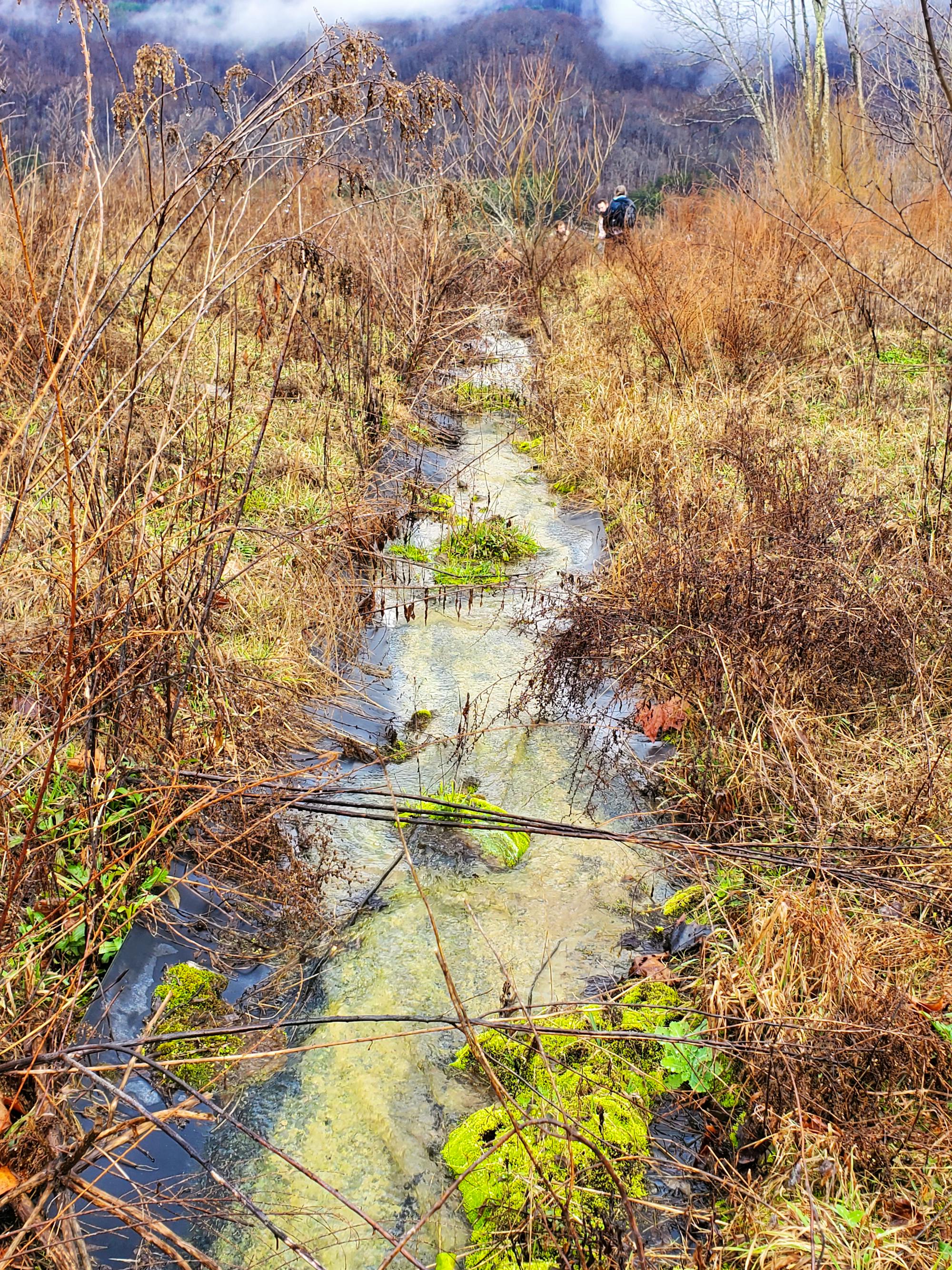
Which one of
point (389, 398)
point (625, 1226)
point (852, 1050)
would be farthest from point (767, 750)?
point (389, 398)

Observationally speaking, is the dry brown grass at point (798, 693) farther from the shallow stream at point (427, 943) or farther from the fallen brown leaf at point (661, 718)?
the shallow stream at point (427, 943)

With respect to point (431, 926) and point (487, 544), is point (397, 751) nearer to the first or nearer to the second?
point (431, 926)

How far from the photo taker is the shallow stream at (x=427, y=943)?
202 centimetres

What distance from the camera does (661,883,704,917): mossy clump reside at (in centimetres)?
283

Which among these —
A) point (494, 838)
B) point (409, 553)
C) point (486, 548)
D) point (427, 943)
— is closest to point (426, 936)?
point (427, 943)

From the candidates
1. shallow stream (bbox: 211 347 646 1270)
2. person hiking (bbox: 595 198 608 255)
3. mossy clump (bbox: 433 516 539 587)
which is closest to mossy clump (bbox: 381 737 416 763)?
shallow stream (bbox: 211 347 646 1270)

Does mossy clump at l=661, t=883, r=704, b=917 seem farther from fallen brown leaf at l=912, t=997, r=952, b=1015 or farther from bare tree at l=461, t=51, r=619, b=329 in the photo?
bare tree at l=461, t=51, r=619, b=329

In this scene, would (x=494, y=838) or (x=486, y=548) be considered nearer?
(x=494, y=838)

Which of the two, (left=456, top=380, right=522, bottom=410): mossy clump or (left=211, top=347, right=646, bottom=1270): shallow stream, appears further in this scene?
(left=456, top=380, right=522, bottom=410): mossy clump

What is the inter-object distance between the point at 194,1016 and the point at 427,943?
2.28 ft

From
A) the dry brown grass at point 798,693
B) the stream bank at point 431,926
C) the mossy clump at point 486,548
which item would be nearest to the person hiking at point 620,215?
the dry brown grass at point 798,693

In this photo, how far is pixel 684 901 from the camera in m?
2.84

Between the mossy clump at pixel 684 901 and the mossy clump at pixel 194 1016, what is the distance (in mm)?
1330

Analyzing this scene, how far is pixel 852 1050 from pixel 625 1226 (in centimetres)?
60
